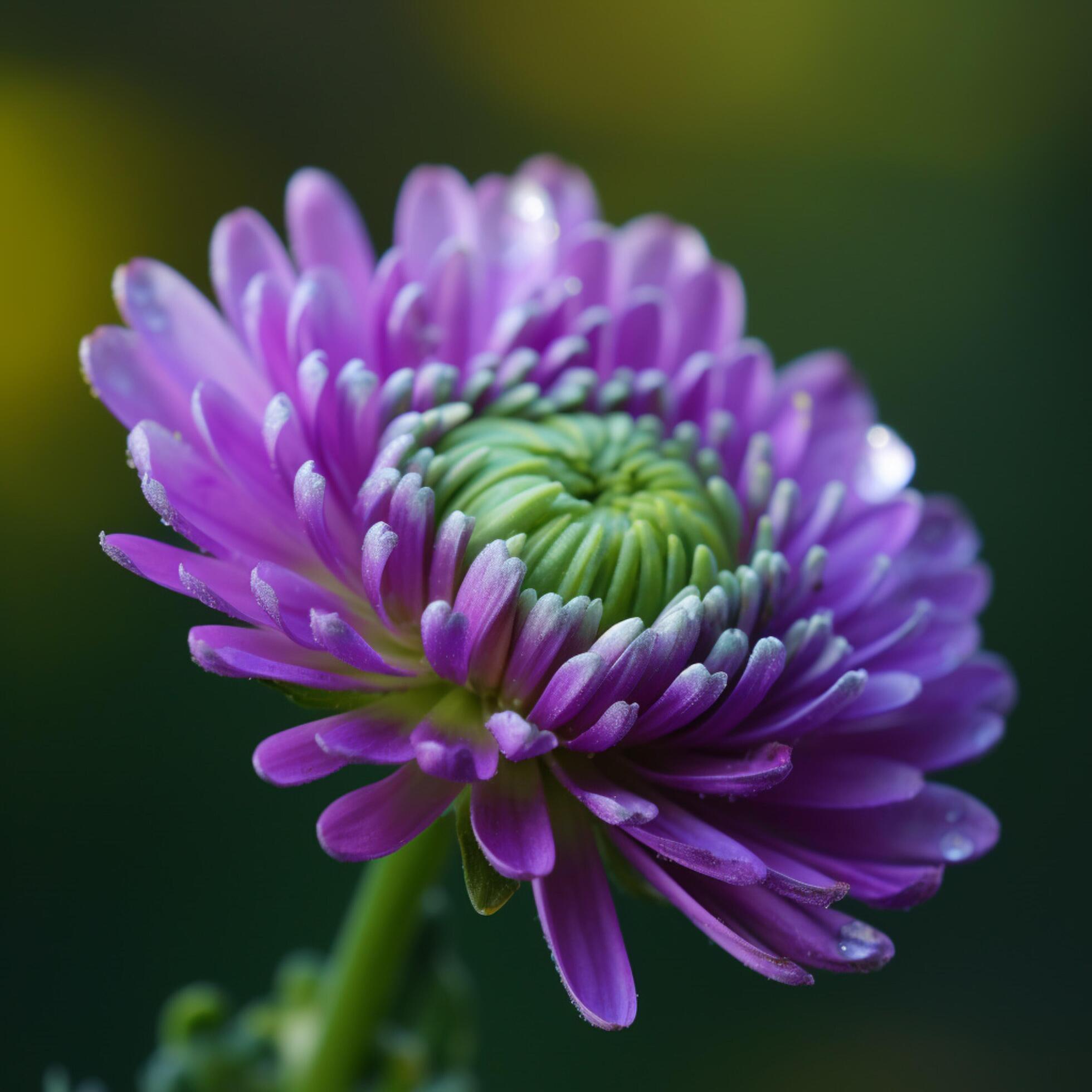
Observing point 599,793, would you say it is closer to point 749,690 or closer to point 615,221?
point 749,690

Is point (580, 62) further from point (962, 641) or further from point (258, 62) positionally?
point (962, 641)

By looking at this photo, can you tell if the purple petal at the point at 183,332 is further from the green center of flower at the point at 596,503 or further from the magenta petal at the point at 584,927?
the magenta petal at the point at 584,927

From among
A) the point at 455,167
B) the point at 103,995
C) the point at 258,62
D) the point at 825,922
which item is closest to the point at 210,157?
the point at 258,62

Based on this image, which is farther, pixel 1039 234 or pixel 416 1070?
pixel 1039 234

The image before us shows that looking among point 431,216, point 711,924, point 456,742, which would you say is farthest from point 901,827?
point 431,216

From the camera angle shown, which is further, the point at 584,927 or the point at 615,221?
the point at 615,221

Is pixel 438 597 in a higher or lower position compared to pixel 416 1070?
higher
